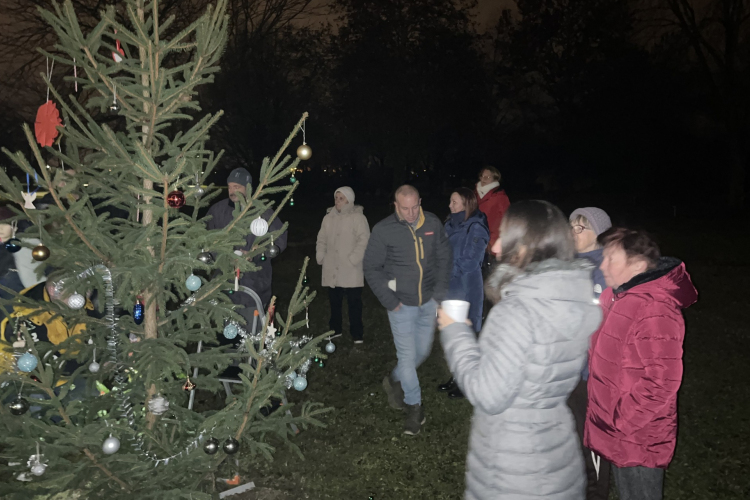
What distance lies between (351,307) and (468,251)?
2.46 meters

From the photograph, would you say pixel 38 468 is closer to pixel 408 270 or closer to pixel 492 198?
pixel 408 270

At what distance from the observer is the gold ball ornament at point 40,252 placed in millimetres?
2572

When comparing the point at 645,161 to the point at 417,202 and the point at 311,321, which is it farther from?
the point at 417,202

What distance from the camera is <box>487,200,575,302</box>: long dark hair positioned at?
7.73ft

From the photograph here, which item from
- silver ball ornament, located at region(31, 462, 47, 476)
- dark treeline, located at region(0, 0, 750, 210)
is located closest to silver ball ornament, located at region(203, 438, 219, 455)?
silver ball ornament, located at region(31, 462, 47, 476)

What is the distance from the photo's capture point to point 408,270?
4738mm

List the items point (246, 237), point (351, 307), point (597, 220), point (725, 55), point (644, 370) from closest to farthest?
point (644, 370), point (597, 220), point (246, 237), point (351, 307), point (725, 55)

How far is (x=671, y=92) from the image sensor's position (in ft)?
95.5

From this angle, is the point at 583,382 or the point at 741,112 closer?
the point at 583,382

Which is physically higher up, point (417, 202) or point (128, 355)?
point (417, 202)

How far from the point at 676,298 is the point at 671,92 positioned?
30.8 meters

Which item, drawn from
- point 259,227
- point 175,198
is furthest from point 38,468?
point 259,227

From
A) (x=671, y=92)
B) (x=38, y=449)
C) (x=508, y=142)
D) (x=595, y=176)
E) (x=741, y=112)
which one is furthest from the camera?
(x=508, y=142)

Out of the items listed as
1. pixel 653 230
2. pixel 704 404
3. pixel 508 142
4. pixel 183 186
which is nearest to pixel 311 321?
pixel 704 404
